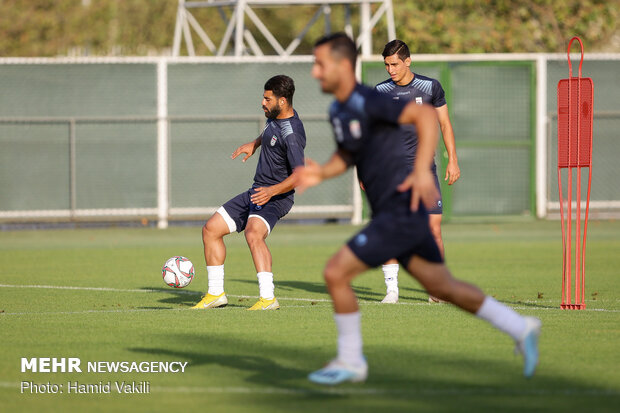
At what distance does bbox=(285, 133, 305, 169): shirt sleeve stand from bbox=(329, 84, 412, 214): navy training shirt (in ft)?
11.5

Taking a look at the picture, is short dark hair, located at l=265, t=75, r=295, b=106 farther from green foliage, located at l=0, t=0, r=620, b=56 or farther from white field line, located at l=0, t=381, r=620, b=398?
green foliage, located at l=0, t=0, r=620, b=56

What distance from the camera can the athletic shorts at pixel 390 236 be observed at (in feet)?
21.7

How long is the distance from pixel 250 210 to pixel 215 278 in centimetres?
76

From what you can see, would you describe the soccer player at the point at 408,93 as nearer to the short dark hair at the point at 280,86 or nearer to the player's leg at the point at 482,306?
the short dark hair at the point at 280,86

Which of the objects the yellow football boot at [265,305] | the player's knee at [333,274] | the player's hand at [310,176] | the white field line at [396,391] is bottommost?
the white field line at [396,391]

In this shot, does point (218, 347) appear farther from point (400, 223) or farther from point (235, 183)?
point (235, 183)

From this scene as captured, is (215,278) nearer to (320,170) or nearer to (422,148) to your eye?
(320,170)

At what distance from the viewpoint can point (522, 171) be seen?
23.9m

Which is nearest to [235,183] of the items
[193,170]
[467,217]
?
[193,170]

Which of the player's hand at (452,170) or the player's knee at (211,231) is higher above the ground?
the player's hand at (452,170)

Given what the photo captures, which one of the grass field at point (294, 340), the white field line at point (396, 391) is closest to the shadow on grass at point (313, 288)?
the grass field at point (294, 340)

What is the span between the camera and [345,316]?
664 centimetres

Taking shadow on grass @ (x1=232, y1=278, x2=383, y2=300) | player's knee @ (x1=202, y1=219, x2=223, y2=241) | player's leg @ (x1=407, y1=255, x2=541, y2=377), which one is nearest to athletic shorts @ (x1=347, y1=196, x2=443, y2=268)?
player's leg @ (x1=407, y1=255, x2=541, y2=377)

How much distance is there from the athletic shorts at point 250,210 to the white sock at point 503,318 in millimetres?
4032
